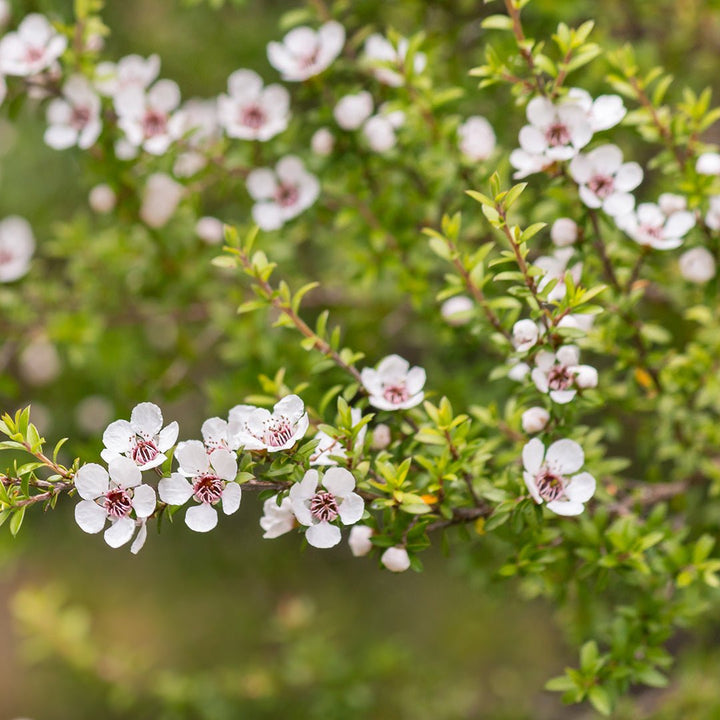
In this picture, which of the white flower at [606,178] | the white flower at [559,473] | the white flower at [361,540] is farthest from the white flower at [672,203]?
the white flower at [361,540]

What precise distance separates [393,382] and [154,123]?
733mm

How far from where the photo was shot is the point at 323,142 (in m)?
1.48

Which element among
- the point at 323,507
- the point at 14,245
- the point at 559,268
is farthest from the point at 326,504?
the point at 14,245

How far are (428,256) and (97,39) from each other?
0.78m

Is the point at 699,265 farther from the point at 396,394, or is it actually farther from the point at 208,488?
the point at 208,488

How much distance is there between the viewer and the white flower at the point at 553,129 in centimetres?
113

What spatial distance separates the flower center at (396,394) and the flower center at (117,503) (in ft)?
1.22

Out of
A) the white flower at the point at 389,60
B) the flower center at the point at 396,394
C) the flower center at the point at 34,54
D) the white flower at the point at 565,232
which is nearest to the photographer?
the flower center at the point at 396,394

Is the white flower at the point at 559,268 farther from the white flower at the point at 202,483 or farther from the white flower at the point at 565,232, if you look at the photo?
the white flower at the point at 202,483

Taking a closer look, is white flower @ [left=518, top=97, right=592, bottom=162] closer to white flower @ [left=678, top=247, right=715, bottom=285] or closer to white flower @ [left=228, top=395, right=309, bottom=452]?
white flower @ [left=678, top=247, right=715, bottom=285]

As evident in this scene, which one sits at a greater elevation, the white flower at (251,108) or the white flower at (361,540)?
the white flower at (251,108)

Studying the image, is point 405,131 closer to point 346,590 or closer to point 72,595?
point 346,590

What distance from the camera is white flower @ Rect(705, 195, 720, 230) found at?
4.19ft

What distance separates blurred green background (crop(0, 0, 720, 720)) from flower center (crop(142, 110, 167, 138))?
196 mm
